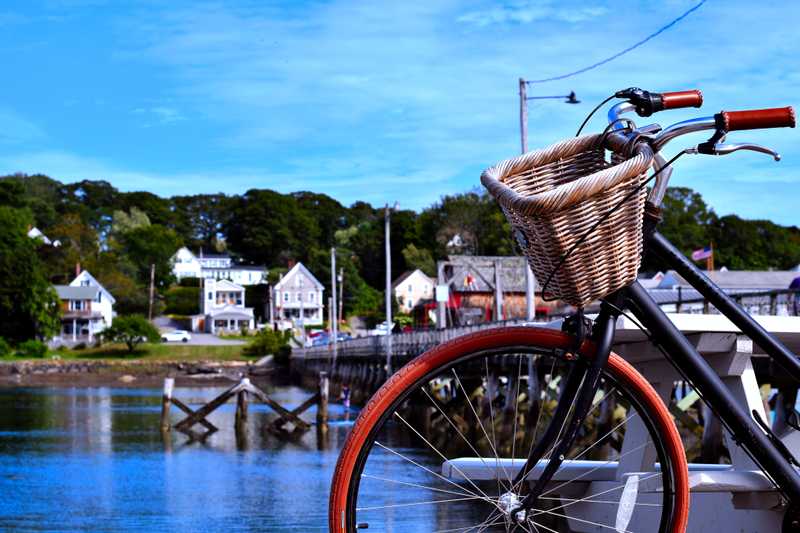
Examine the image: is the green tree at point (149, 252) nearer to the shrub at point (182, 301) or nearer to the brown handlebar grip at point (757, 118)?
the shrub at point (182, 301)

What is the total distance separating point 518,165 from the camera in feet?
10.6

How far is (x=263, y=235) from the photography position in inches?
6255

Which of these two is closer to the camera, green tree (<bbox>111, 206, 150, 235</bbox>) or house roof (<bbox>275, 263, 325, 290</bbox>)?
house roof (<bbox>275, 263, 325, 290</bbox>)

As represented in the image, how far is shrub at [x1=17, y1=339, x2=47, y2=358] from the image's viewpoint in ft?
294

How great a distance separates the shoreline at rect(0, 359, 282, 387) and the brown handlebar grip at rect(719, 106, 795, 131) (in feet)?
238

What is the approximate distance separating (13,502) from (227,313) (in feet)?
336

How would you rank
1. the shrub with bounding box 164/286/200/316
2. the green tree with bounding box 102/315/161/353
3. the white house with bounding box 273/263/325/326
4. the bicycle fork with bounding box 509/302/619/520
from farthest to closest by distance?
1. the white house with bounding box 273/263/325/326
2. the shrub with bounding box 164/286/200/316
3. the green tree with bounding box 102/315/161/353
4. the bicycle fork with bounding box 509/302/619/520

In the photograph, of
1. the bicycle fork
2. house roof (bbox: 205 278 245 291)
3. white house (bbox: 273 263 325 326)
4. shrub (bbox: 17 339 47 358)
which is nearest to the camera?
the bicycle fork

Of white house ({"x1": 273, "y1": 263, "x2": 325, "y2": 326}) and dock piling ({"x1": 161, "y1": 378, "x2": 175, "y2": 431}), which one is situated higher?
white house ({"x1": 273, "y1": 263, "x2": 325, "y2": 326})

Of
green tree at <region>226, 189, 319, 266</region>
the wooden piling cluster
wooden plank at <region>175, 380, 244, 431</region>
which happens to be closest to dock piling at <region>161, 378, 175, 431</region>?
the wooden piling cluster

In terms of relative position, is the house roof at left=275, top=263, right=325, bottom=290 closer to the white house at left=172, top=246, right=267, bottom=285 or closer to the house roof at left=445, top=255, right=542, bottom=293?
the white house at left=172, top=246, right=267, bottom=285

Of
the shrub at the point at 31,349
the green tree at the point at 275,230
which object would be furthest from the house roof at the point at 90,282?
the green tree at the point at 275,230

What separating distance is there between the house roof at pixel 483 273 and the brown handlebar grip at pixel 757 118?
60461 millimetres

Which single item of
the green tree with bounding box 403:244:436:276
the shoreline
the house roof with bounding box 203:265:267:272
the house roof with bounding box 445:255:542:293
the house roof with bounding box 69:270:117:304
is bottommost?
the shoreline
